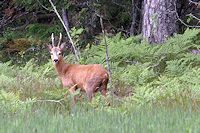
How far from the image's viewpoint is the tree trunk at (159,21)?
50.8 feet

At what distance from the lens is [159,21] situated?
15633 mm

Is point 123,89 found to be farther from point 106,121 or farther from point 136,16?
point 136,16

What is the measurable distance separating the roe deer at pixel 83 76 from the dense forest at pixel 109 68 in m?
0.15

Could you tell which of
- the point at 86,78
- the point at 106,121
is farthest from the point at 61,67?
the point at 106,121

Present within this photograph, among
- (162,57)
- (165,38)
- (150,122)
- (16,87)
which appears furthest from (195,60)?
(150,122)

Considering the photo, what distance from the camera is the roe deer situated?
426 inches

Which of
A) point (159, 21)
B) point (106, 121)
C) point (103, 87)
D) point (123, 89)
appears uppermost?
point (106, 121)

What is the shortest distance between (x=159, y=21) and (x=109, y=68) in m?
5.26

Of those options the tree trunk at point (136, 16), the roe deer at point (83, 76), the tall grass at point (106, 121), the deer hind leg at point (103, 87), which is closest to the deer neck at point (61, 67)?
the roe deer at point (83, 76)

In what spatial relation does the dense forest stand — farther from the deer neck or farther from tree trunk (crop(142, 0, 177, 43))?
the deer neck

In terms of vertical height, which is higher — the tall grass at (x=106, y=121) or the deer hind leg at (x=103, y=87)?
the tall grass at (x=106, y=121)

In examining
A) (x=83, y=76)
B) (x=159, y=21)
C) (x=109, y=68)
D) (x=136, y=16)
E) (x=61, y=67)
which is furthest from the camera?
(x=136, y=16)

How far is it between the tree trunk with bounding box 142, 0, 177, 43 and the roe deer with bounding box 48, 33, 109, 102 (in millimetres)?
4075

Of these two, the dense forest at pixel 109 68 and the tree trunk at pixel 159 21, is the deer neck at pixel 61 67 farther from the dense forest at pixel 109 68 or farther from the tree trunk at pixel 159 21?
the tree trunk at pixel 159 21
